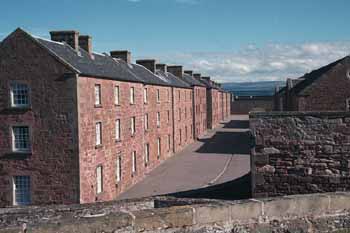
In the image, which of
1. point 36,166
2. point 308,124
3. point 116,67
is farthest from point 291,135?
point 116,67

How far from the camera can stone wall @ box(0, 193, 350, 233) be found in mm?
4715

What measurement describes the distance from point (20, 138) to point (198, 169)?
15.6 metres

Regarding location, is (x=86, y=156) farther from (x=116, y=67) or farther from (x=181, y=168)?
(x=181, y=168)

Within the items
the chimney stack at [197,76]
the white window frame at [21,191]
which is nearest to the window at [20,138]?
the white window frame at [21,191]

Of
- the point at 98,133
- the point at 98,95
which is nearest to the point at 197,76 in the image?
the point at 98,95

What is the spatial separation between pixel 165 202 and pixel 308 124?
147 inches

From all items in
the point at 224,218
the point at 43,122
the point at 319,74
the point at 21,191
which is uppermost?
the point at 319,74

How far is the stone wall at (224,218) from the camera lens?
4.71 meters

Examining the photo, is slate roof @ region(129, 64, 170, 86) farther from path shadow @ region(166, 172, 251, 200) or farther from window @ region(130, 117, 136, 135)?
path shadow @ region(166, 172, 251, 200)

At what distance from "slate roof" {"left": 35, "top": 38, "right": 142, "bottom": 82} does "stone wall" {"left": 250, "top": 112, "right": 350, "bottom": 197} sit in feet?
47.9

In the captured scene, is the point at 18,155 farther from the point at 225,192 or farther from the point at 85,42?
the point at 225,192

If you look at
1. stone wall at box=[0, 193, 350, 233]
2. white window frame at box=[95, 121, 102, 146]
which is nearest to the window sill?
white window frame at box=[95, 121, 102, 146]

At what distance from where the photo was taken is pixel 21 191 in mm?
22344

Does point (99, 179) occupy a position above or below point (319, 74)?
below
